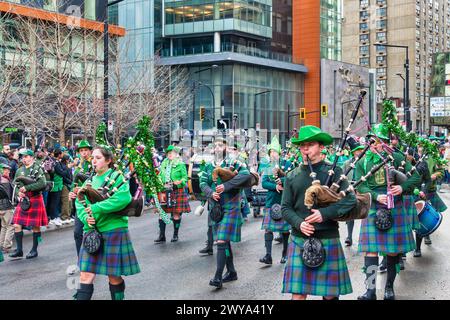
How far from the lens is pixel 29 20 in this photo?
21734 mm

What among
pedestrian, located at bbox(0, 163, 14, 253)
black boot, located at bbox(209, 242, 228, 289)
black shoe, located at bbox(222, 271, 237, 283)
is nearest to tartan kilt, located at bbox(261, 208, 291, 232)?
black shoe, located at bbox(222, 271, 237, 283)

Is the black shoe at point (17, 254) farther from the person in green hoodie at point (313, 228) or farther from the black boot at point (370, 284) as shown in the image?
the person in green hoodie at point (313, 228)

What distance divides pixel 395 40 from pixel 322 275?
11019cm

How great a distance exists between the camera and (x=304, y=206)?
199 inches

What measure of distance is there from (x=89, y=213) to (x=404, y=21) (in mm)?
109142

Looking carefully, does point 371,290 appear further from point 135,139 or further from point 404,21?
point 404,21

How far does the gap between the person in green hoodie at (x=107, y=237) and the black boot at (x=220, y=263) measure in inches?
66.1

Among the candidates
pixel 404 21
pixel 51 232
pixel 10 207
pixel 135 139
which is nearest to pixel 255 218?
pixel 51 232

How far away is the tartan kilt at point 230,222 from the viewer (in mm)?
7602

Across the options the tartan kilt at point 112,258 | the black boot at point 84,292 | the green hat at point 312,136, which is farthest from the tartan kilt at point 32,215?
the green hat at point 312,136

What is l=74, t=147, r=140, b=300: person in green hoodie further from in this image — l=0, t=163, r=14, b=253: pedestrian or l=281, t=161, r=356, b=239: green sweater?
l=0, t=163, r=14, b=253: pedestrian

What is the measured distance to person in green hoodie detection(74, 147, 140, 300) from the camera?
5689 millimetres

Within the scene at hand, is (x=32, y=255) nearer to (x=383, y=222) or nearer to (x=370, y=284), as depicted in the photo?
(x=370, y=284)

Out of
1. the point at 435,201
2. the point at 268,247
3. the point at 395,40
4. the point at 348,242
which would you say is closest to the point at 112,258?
the point at 268,247
